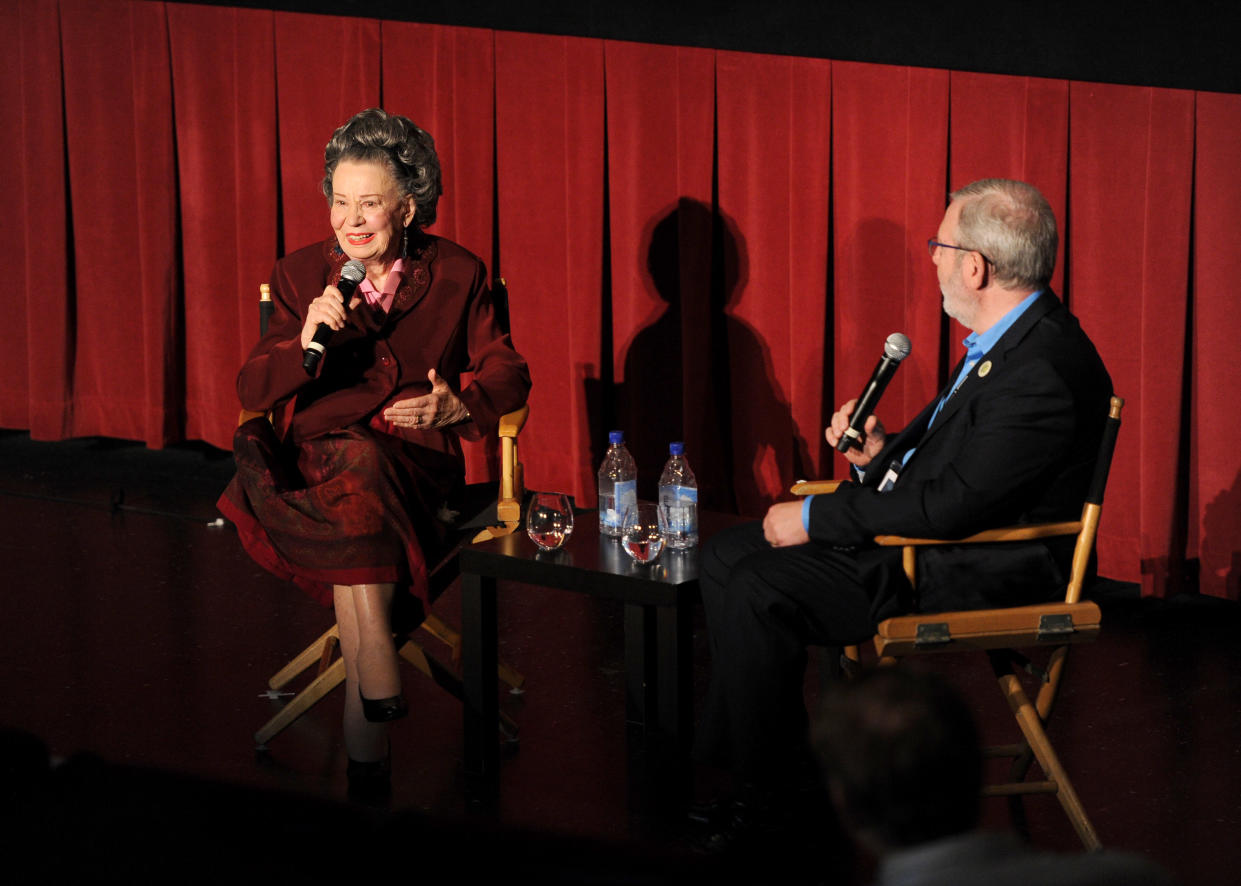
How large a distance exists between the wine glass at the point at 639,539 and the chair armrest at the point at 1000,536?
47 centimetres

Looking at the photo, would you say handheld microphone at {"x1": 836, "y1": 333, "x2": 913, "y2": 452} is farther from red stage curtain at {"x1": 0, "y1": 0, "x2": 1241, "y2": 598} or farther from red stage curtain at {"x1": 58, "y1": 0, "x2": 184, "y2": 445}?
red stage curtain at {"x1": 58, "y1": 0, "x2": 184, "y2": 445}

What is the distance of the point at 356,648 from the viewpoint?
296cm

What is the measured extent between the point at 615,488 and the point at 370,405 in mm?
572

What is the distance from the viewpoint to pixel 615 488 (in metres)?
3.04

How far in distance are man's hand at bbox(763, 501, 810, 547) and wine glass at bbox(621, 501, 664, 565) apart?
0.25 meters

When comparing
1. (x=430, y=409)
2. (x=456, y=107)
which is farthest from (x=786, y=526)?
(x=456, y=107)

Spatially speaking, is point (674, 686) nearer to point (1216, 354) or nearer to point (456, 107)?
point (1216, 354)

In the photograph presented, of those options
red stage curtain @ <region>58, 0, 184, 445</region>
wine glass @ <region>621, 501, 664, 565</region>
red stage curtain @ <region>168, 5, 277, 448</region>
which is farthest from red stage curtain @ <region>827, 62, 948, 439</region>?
red stage curtain @ <region>58, 0, 184, 445</region>

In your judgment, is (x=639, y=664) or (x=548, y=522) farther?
(x=639, y=664)

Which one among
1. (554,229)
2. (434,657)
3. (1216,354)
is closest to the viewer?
(434,657)

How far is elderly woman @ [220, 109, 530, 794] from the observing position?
9.66 ft

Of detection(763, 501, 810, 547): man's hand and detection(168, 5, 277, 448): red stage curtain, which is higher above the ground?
detection(168, 5, 277, 448): red stage curtain

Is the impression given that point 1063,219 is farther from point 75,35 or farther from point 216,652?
point 75,35

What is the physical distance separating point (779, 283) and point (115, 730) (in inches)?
92.5
